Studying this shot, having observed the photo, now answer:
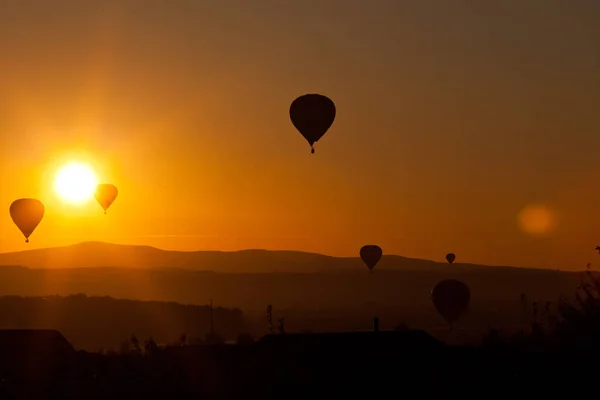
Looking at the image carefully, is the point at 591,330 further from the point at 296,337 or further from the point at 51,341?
the point at 51,341

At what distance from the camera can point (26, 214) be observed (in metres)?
83.7

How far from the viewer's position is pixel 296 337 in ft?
146

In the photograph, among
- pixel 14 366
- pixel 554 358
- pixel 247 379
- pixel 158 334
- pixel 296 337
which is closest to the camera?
pixel 554 358

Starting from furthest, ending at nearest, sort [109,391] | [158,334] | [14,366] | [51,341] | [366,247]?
[158,334] < [366,247] < [51,341] < [14,366] < [109,391]

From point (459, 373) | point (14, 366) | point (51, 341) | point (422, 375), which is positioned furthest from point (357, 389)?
point (51, 341)

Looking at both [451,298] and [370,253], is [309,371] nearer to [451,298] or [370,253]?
[451,298]

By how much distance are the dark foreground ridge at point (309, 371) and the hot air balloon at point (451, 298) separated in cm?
2916

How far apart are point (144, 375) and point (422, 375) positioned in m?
12.1

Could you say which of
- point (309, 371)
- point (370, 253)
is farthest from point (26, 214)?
point (309, 371)

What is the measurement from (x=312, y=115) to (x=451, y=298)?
25.0 m

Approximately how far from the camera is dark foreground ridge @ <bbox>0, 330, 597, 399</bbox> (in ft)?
101

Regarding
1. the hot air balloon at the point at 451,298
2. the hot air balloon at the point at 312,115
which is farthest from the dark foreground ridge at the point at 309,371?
the hot air balloon at the point at 451,298

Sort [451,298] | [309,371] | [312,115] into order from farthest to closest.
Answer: [451,298], [312,115], [309,371]

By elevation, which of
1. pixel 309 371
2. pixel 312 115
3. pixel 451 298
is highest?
pixel 312 115
